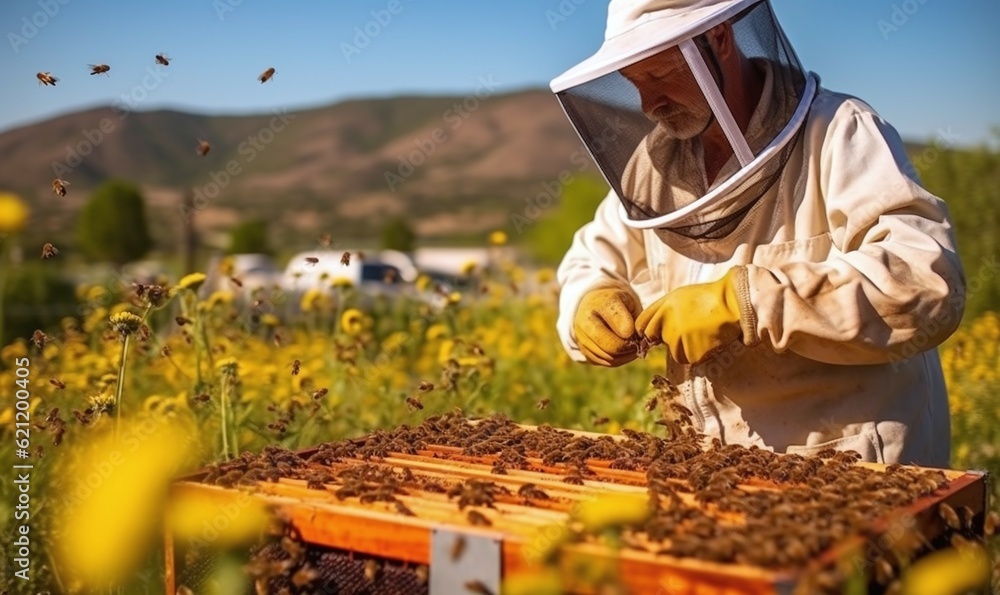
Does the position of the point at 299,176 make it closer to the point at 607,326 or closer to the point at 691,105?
the point at 607,326

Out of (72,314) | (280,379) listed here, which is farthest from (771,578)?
(72,314)

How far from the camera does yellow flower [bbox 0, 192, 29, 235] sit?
9.72 feet

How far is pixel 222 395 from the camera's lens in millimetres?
3893

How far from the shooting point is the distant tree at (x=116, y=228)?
38.8 meters

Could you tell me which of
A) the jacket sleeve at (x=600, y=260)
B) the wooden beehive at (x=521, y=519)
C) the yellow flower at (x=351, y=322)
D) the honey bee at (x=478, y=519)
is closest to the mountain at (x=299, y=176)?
the yellow flower at (x=351, y=322)

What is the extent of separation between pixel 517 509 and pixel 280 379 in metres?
3.52

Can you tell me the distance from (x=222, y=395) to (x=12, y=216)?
1.17m

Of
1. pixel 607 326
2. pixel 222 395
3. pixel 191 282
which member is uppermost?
pixel 191 282

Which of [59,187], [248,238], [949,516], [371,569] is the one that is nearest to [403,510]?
[371,569]

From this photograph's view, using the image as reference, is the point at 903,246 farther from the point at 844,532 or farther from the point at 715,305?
the point at 844,532

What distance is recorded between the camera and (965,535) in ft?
7.83

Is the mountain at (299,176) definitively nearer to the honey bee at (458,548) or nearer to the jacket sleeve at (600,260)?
the jacket sleeve at (600,260)

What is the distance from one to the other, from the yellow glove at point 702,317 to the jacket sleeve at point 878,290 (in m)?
0.06

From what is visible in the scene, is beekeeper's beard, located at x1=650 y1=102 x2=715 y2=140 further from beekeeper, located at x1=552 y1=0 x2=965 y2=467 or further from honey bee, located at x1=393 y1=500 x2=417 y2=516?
honey bee, located at x1=393 y1=500 x2=417 y2=516
